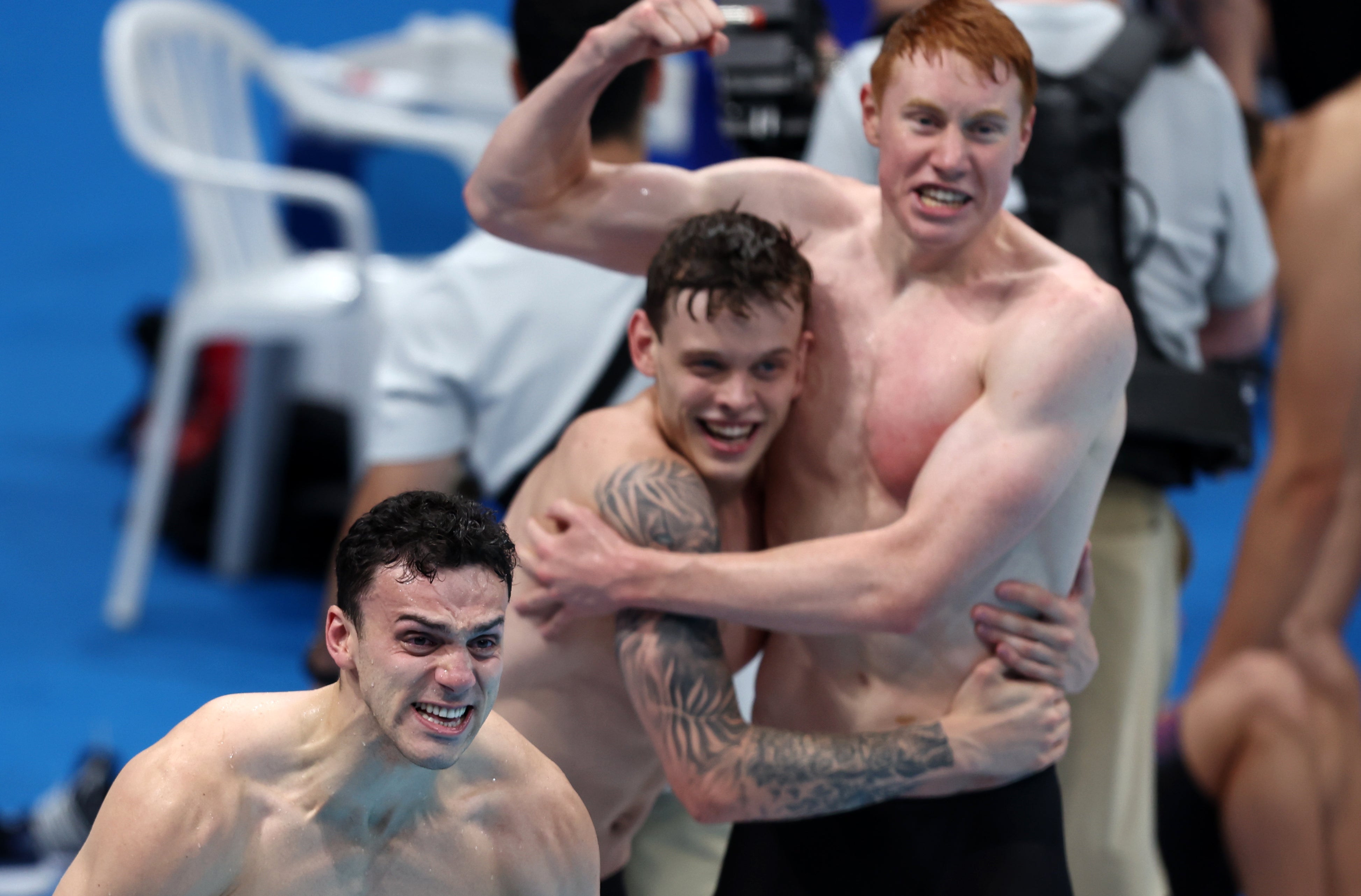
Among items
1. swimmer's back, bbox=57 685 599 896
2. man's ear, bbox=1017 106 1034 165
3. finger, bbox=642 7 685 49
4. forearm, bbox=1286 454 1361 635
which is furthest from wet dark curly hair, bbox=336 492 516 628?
forearm, bbox=1286 454 1361 635

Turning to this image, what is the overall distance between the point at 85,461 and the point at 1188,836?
3982 millimetres

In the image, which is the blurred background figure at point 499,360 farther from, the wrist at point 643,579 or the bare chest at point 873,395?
the wrist at point 643,579

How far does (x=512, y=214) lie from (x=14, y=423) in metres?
4.70

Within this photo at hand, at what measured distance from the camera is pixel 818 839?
179 centimetres

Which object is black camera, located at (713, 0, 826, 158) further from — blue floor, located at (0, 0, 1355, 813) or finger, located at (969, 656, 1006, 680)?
blue floor, located at (0, 0, 1355, 813)

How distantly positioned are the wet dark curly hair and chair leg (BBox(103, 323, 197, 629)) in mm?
3241

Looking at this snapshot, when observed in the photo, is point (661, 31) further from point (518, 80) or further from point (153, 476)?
point (153, 476)

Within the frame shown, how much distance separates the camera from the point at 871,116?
1644mm

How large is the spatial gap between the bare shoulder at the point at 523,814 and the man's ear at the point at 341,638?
0.14 metres

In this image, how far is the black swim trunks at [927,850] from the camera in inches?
68.6

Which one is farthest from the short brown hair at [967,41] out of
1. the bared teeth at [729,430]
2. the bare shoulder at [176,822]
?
the bare shoulder at [176,822]

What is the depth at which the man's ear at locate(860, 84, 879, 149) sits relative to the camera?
1629 millimetres

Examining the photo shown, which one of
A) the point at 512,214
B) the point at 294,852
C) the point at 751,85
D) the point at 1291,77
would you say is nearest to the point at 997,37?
the point at 512,214

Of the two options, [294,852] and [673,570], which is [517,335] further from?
[294,852]
